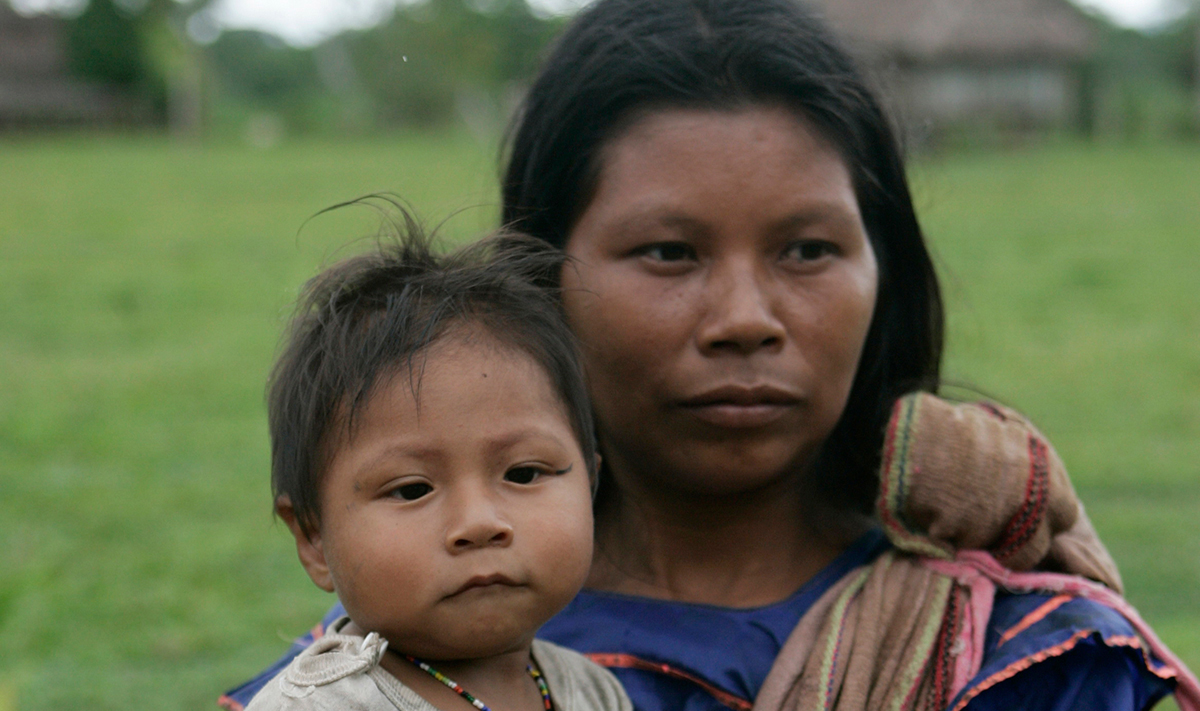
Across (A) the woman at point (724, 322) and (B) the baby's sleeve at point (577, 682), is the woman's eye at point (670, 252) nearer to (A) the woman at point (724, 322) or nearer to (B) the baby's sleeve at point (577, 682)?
(A) the woman at point (724, 322)

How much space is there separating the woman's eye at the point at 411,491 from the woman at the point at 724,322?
19.7 inches

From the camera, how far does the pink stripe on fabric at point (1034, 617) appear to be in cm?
172

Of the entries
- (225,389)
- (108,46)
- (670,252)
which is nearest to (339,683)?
(670,252)

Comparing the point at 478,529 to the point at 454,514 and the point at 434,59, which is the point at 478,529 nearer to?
the point at 454,514

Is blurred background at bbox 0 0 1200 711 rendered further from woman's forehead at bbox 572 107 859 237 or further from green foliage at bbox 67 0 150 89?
green foliage at bbox 67 0 150 89

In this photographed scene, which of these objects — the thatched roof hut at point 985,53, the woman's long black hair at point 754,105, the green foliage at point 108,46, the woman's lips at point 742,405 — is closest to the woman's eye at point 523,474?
the woman's lips at point 742,405

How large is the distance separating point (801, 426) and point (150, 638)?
2836mm

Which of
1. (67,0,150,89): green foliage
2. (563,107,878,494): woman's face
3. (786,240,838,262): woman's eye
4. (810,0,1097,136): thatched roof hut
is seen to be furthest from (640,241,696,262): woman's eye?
(67,0,150,89): green foliage

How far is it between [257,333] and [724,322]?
774 cm

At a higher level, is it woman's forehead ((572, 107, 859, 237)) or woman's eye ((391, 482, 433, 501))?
woman's forehead ((572, 107, 859, 237))

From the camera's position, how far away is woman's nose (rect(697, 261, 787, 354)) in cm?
184

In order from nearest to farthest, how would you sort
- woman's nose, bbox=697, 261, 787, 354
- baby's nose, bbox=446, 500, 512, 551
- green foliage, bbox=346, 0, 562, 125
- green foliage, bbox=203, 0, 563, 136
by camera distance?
baby's nose, bbox=446, 500, 512, 551 → woman's nose, bbox=697, 261, 787, 354 → green foliage, bbox=203, 0, 563, 136 → green foliage, bbox=346, 0, 562, 125

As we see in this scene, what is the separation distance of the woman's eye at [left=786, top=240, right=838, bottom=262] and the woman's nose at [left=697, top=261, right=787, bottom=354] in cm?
7

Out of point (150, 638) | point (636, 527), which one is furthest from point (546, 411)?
point (150, 638)
